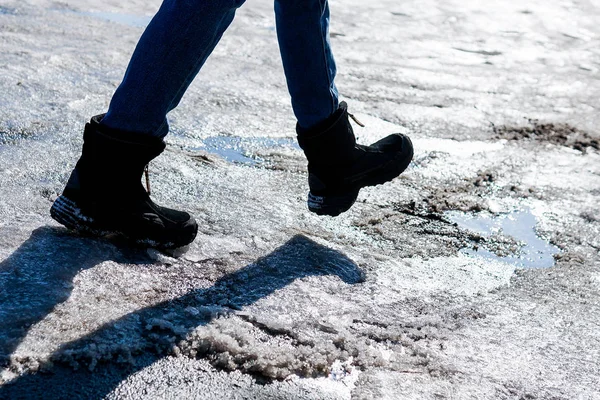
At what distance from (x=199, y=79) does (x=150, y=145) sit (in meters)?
1.73

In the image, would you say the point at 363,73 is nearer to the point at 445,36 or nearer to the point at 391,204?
the point at 445,36

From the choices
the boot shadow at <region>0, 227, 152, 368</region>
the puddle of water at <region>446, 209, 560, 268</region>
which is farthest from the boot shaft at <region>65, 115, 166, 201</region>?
the puddle of water at <region>446, 209, 560, 268</region>

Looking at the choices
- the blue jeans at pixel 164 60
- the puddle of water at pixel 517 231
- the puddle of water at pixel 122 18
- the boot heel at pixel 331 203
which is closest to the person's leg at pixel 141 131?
the blue jeans at pixel 164 60

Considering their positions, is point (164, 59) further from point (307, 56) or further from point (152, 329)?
point (152, 329)

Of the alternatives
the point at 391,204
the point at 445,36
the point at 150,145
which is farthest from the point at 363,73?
the point at 150,145

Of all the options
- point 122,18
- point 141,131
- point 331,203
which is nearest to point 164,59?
point 141,131

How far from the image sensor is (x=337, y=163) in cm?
221

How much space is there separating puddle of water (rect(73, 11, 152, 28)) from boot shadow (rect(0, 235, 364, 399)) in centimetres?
267

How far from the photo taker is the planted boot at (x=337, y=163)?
2.17 metres

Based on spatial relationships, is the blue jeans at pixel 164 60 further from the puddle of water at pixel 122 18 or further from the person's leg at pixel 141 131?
the puddle of water at pixel 122 18

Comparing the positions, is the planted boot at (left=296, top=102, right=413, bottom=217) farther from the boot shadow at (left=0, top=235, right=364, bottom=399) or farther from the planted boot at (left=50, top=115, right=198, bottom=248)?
the planted boot at (left=50, top=115, right=198, bottom=248)

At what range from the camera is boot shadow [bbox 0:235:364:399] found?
1.42 metres

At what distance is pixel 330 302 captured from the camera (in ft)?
6.09

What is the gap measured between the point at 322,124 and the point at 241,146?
0.77m
